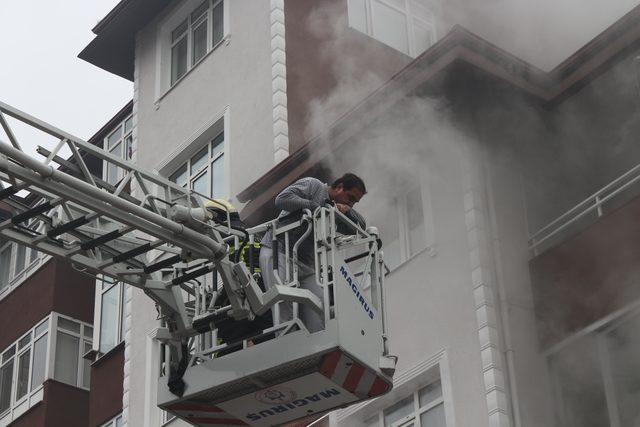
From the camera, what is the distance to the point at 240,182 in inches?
862

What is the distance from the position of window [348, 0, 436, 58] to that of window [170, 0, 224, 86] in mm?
2268

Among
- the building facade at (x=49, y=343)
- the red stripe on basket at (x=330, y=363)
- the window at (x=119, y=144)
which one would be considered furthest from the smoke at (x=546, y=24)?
the red stripe on basket at (x=330, y=363)

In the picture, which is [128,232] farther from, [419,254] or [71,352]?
[71,352]

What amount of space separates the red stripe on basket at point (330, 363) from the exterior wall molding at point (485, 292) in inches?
113

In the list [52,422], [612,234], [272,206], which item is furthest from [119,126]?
[612,234]

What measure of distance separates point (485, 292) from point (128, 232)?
4535 mm

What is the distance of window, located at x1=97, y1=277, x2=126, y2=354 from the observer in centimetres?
2536

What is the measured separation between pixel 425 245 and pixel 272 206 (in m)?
2.92

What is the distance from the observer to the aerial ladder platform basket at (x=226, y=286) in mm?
12992

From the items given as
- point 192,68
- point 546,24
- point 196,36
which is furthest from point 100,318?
point 546,24

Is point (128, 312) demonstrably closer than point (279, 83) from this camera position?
No

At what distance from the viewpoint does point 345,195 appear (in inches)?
550

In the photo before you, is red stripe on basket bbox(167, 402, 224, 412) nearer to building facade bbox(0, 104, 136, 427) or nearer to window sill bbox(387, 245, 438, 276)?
window sill bbox(387, 245, 438, 276)

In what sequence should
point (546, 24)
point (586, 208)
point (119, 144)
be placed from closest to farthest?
1. point (586, 208)
2. point (546, 24)
3. point (119, 144)
